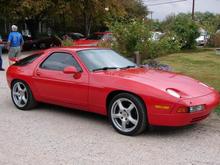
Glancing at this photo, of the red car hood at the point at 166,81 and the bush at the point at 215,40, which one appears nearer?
the red car hood at the point at 166,81

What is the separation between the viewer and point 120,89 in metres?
6.28

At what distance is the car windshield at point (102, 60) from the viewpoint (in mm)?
7041

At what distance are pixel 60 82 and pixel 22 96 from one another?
4.08ft

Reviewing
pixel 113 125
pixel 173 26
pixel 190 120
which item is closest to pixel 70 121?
pixel 113 125

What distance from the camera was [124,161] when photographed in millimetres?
5113

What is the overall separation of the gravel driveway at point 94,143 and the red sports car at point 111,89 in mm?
282

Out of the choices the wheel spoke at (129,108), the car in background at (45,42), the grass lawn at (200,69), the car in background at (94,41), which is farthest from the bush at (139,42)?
the car in background at (45,42)

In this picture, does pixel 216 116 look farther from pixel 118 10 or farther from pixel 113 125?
pixel 118 10

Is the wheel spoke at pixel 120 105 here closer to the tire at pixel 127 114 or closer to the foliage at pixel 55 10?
the tire at pixel 127 114

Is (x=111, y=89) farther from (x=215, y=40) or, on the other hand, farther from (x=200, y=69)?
(x=215, y=40)

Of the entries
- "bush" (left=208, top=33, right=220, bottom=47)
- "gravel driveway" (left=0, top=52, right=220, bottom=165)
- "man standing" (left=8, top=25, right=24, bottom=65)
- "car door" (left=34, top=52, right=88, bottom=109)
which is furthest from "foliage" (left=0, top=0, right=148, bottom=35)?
"gravel driveway" (left=0, top=52, right=220, bottom=165)

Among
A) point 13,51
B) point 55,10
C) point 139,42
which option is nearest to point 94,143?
point 139,42

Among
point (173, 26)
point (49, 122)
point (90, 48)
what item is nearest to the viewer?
point (49, 122)

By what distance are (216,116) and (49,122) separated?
9.56 feet
